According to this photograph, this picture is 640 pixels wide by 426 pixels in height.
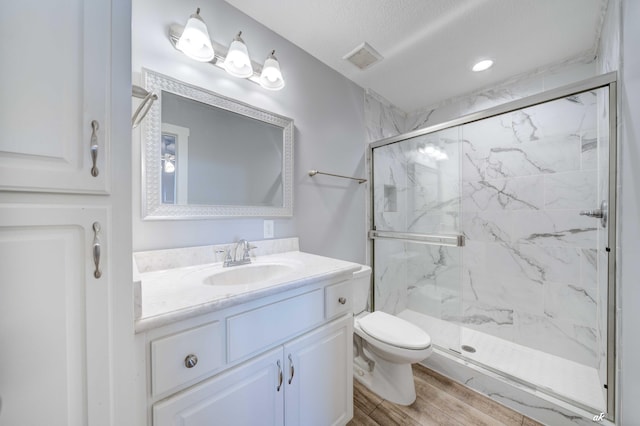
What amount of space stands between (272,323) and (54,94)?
0.86 metres

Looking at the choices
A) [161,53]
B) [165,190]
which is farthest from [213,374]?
[161,53]

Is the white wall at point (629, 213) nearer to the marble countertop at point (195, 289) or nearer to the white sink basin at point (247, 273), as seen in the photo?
the marble countertop at point (195, 289)

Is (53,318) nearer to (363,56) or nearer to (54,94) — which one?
(54,94)

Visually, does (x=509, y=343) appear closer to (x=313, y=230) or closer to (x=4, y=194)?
(x=313, y=230)

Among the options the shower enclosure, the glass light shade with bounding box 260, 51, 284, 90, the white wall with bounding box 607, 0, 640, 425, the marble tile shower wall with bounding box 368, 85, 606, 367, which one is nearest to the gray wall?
the white wall with bounding box 607, 0, 640, 425

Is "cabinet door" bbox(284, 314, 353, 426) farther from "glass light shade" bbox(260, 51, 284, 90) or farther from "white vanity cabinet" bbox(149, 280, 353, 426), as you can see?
"glass light shade" bbox(260, 51, 284, 90)

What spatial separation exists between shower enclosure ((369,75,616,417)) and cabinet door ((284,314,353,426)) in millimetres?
1076

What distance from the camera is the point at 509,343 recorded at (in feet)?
6.52

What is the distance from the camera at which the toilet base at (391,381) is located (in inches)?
56.5

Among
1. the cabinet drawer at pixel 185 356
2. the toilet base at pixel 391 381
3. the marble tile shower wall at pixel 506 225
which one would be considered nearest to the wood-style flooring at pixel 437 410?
the toilet base at pixel 391 381

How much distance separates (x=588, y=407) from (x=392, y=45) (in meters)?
2.40

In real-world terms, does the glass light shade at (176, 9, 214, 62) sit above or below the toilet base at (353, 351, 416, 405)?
above

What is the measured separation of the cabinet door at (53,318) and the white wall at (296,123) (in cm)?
55

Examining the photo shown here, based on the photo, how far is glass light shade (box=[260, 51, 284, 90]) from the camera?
137 centimetres
